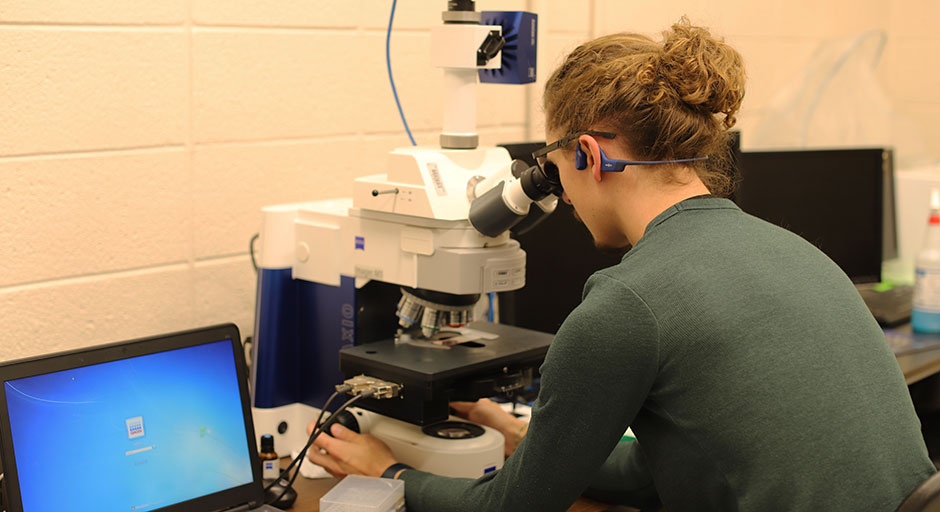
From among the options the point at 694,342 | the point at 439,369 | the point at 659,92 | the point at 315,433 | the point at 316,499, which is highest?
the point at 659,92

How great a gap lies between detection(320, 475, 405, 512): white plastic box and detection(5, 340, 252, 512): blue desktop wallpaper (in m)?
0.14

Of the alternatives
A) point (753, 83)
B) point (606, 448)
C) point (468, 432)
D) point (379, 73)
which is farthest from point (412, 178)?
point (753, 83)

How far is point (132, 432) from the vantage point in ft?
4.32

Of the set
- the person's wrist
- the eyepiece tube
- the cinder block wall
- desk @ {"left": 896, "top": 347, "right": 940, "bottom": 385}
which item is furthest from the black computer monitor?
the eyepiece tube

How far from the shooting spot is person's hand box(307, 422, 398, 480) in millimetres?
1483

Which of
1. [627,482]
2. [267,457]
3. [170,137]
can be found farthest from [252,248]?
[627,482]

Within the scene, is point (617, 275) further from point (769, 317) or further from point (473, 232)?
point (473, 232)

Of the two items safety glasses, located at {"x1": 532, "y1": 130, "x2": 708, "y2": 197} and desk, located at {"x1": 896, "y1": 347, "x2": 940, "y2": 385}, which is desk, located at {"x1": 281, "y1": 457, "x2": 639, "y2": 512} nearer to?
safety glasses, located at {"x1": 532, "y1": 130, "x2": 708, "y2": 197}

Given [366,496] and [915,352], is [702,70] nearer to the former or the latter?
[366,496]

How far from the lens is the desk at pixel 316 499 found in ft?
4.85

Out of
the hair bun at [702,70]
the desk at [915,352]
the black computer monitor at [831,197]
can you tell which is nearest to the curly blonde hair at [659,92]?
the hair bun at [702,70]

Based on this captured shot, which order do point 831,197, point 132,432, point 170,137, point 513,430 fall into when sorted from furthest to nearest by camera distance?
point 831,197 → point 170,137 → point 513,430 → point 132,432

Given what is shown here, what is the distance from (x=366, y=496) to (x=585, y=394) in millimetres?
422

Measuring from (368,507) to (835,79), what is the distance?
8.38 ft
